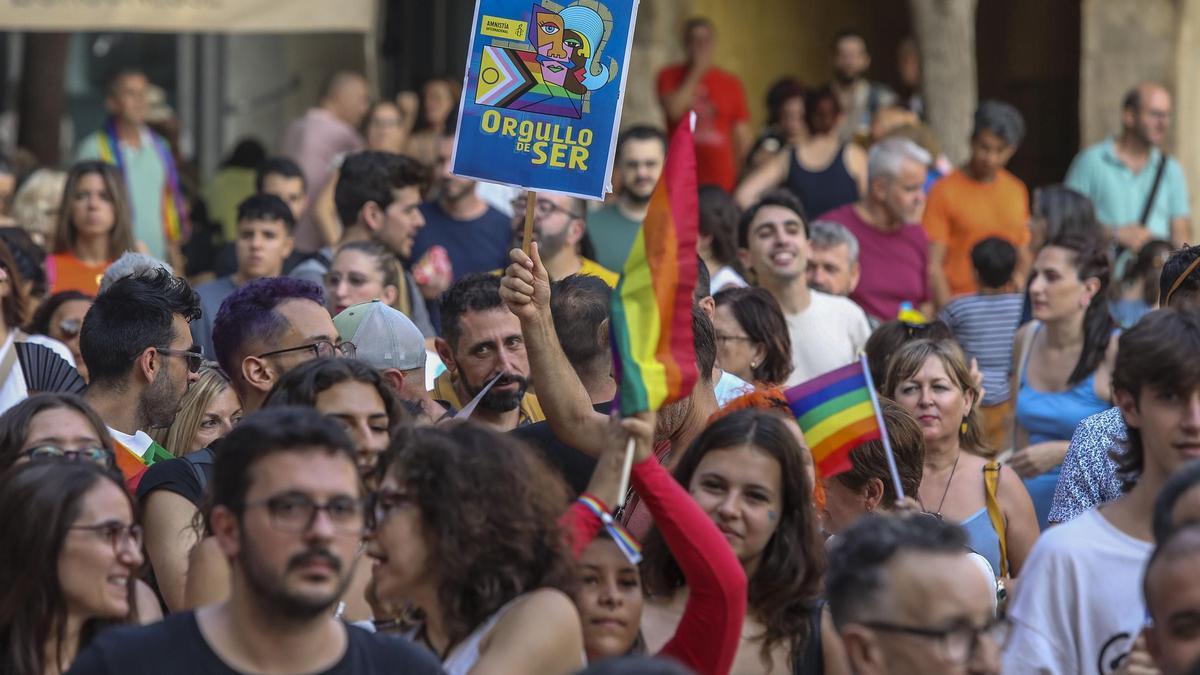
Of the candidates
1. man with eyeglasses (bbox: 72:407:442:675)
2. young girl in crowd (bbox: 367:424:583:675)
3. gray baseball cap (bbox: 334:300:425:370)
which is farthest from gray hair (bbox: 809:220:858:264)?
man with eyeglasses (bbox: 72:407:442:675)

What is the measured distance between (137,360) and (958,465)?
9.04 ft

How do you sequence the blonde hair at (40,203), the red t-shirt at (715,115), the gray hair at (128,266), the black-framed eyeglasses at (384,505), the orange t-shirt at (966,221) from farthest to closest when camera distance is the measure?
1. the red t-shirt at (715,115)
2. the orange t-shirt at (966,221)
3. the blonde hair at (40,203)
4. the gray hair at (128,266)
5. the black-framed eyeglasses at (384,505)

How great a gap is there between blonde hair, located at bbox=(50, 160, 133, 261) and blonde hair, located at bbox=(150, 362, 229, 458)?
3.29 m

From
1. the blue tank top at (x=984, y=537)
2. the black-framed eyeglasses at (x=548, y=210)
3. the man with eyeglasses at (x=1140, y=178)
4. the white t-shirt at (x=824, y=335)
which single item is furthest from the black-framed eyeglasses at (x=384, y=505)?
the man with eyeglasses at (x=1140, y=178)

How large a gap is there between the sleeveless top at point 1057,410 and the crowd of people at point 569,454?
0.5 inches

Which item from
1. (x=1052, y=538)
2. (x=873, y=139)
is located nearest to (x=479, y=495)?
(x=1052, y=538)

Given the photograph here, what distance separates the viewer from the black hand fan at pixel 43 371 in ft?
23.7

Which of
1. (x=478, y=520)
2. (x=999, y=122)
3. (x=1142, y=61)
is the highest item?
(x=1142, y=61)

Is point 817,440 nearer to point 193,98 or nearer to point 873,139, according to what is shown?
point 873,139

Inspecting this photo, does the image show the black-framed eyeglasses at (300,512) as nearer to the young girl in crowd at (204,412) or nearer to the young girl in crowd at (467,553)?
the young girl in crowd at (467,553)

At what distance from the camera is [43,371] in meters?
7.27

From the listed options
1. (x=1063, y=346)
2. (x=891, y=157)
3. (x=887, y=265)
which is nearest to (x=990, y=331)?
(x=1063, y=346)

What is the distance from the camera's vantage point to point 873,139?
13.5m

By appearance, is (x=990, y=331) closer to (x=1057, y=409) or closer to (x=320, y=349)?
(x=1057, y=409)
